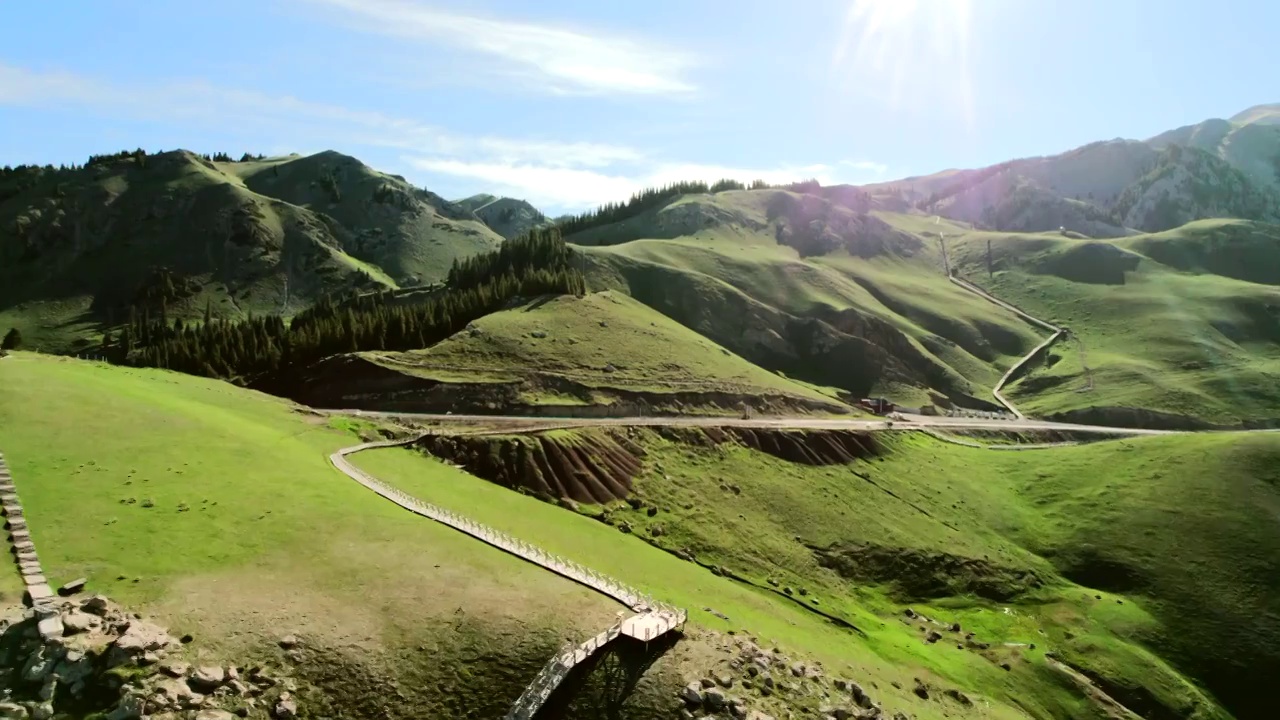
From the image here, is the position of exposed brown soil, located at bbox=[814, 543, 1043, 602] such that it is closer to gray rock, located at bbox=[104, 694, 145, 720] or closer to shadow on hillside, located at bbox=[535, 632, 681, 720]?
shadow on hillside, located at bbox=[535, 632, 681, 720]

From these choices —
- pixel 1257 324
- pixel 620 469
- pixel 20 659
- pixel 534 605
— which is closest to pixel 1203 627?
pixel 620 469

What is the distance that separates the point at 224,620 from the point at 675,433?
50.6 metres

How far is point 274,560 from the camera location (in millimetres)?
31797

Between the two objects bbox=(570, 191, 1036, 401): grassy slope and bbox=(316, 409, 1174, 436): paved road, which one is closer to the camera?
bbox=(316, 409, 1174, 436): paved road

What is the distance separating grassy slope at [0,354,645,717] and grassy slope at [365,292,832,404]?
1520 inches

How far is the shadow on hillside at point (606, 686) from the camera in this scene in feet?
89.3

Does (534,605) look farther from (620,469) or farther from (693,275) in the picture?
(693,275)

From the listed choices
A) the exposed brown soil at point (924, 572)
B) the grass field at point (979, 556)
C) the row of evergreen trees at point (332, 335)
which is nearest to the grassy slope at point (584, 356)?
the row of evergreen trees at point (332, 335)

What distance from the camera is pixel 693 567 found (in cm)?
5103

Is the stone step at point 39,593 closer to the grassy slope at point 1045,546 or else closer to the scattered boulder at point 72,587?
the scattered boulder at point 72,587

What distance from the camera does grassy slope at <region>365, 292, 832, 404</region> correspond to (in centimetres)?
8450

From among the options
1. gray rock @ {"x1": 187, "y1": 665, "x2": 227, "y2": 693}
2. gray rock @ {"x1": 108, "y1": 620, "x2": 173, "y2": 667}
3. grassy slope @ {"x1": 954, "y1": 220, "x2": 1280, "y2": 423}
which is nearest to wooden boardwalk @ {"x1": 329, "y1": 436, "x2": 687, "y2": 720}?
gray rock @ {"x1": 187, "y1": 665, "x2": 227, "y2": 693}

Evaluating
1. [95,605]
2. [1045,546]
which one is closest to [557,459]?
[95,605]

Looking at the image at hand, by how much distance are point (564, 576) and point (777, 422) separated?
58.6 metres
